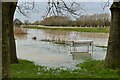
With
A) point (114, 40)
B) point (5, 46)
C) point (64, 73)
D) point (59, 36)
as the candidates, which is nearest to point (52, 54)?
point (114, 40)

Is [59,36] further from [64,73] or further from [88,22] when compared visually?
[88,22]

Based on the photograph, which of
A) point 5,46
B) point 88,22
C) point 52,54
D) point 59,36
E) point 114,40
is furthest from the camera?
point 88,22

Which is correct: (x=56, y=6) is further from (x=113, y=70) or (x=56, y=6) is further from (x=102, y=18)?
(x=102, y=18)

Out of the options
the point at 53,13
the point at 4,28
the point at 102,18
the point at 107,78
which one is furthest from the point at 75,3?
the point at 102,18

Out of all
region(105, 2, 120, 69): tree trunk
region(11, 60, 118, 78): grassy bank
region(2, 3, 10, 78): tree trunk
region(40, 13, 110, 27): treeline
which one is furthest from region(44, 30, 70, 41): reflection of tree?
region(2, 3, 10, 78): tree trunk

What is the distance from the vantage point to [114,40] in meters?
13.2

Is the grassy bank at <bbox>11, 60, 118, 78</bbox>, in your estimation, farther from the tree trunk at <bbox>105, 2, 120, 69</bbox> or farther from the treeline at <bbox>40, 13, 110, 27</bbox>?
the treeline at <bbox>40, 13, 110, 27</bbox>

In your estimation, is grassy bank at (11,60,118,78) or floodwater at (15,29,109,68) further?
floodwater at (15,29,109,68)

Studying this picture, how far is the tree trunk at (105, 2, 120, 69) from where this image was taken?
512 inches

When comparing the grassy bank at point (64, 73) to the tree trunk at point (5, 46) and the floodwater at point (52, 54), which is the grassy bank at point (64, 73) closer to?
the tree trunk at point (5, 46)

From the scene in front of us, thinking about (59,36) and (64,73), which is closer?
(64,73)

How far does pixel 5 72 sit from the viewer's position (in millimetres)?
7555

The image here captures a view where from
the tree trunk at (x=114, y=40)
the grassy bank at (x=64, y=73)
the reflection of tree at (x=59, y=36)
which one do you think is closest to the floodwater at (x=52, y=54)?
the tree trunk at (x=114, y=40)

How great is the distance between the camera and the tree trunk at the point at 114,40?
13008 millimetres
